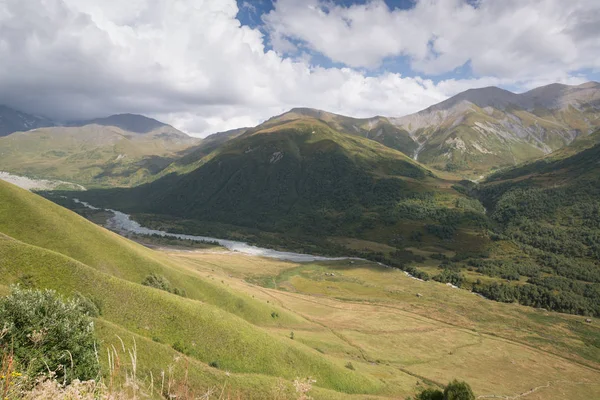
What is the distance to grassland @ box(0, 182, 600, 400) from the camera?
39906 millimetres

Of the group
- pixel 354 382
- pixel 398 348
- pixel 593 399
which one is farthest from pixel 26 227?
pixel 593 399

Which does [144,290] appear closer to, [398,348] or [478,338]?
[398,348]

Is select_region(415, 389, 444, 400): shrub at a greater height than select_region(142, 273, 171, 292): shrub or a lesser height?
lesser

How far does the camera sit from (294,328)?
77688 millimetres

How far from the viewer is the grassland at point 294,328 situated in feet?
131

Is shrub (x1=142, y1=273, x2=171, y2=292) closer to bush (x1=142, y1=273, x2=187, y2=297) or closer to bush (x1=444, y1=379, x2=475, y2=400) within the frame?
bush (x1=142, y1=273, x2=187, y2=297)

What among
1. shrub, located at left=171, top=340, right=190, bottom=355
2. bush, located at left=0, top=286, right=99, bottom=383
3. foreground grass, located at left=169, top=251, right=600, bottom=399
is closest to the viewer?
bush, located at left=0, top=286, right=99, bottom=383

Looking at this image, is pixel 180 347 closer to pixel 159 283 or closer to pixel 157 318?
pixel 157 318

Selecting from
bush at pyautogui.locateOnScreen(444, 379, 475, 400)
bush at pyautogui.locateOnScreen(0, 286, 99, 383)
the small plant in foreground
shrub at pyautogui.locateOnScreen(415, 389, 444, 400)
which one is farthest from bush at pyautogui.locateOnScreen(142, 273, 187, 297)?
bush at pyautogui.locateOnScreen(444, 379, 475, 400)

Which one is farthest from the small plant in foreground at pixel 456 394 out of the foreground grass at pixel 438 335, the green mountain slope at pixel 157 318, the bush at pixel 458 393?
the foreground grass at pixel 438 335

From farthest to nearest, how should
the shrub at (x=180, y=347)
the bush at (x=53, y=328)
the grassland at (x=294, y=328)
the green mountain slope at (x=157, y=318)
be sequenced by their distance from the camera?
1. the green mountain slope at (x=157, y=318)
2. the grassland at (x=294, y=328)
3. the shrub at (x=180, y=347)
4. the bush at (x=53, y=328)

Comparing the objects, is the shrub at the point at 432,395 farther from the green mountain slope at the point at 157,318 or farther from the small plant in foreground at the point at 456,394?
the green mountain slope at the point at 157,318

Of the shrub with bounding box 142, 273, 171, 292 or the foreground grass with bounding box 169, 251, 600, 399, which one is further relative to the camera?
the foreground grass with bounding box 169, 251, 600, 399

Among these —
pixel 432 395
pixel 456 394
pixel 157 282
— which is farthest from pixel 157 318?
pixel 456 394
